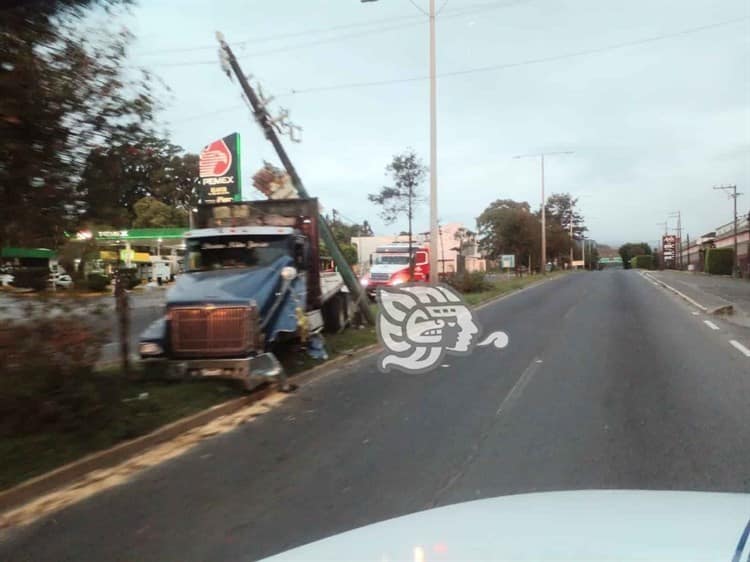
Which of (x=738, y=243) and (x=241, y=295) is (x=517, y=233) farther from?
(x=241, y=295)

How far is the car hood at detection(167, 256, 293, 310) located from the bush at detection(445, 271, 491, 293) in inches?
876

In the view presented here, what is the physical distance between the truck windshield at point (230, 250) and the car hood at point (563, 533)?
9.70 meters

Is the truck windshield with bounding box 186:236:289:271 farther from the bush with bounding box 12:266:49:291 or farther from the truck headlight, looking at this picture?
the bush with bounding box 12:266:49:291

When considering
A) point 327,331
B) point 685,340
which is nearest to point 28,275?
point 327,331

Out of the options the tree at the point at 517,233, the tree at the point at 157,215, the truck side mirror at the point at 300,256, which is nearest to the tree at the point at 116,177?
the truck side mirror at the point at 300,256

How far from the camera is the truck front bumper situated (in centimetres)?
1016

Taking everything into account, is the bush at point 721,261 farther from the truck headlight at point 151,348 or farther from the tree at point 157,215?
the truck headlight at point 151,348

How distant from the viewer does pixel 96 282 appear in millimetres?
8328

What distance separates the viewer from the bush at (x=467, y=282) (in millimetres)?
33625

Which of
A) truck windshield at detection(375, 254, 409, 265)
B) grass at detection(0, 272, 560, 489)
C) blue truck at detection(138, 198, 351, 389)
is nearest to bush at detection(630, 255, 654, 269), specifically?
truck windshield at detection(375, 254, 409, 265)

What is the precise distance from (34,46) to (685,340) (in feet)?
45.1

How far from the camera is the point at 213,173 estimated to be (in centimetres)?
2405

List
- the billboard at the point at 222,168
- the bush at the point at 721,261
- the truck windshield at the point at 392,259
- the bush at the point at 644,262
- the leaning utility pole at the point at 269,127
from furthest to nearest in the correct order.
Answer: the bush at the point at 644,262, the bush at the point at 721,261, the truck windshield at the point at 392,259, the billboard at the point at 222,168, the leaning utility pole at the point at 269,127

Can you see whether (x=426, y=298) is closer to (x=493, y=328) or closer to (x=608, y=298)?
(x=493, y=328)
